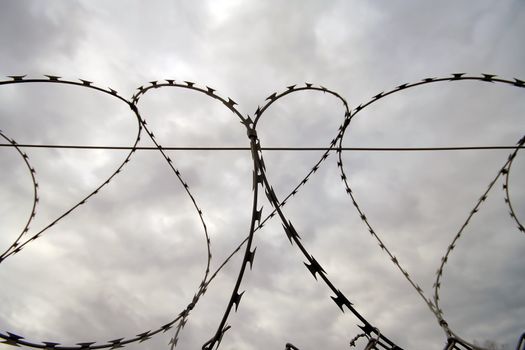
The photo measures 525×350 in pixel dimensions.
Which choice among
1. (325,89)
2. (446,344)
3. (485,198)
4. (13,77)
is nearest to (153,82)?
(13,77)

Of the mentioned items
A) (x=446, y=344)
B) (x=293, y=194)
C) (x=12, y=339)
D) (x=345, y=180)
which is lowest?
(x=12, y=339)

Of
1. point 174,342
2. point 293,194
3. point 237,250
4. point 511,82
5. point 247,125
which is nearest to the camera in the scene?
point 174,342

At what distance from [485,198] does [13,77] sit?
7.96 m

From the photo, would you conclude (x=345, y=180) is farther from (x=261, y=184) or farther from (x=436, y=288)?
(x=261, y=184)

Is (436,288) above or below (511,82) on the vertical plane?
below

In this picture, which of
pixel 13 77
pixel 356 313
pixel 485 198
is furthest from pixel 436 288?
pixel 13 77

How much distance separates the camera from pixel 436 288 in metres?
6.86

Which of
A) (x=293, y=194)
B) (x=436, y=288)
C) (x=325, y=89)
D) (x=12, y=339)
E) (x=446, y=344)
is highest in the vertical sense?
(x=325, y=89)

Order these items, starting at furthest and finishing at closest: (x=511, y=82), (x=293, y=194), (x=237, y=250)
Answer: (x=293, y=194), (x=237, y=250), (x=511, y=82)

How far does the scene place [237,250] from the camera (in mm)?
5453

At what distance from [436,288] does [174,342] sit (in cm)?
554

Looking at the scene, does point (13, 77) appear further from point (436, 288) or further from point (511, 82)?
point (436, 288)

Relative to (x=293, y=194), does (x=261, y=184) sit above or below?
below

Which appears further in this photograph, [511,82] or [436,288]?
[436,288]
